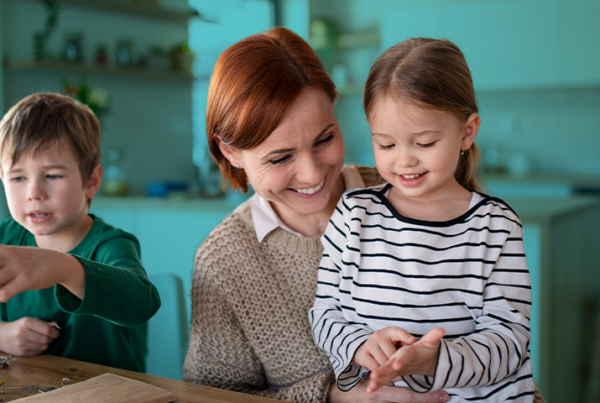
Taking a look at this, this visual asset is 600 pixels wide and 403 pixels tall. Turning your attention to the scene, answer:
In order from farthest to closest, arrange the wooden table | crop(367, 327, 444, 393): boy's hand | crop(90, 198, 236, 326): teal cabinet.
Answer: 1. crop(90, 198, 236, 326): teal cabinet
2. the wooden table
3. crop(367, 327, 444, 393): boy's hand

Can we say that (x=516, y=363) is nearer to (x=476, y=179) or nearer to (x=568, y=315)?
(x=476, y=179)

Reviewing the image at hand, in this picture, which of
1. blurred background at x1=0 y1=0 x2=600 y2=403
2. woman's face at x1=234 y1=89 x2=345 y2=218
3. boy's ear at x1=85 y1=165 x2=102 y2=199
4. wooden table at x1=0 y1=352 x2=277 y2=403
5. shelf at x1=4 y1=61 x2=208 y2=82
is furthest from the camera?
shelf at x1=4 y1=61 x2=208 y2=82

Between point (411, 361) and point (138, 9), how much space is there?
432cm

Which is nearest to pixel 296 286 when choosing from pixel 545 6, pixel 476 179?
pixel 476 179

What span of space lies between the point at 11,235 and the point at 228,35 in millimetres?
4568

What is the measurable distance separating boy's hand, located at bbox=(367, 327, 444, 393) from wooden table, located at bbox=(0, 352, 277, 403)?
7.7 inches

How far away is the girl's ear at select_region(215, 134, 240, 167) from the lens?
1271mm

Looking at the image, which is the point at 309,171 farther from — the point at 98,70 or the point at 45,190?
the point at 98,70

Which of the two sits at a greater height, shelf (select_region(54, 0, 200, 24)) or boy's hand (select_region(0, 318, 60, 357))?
shelf (select_region(54, 0, 200, 24))

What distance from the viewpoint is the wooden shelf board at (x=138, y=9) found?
4.24 meters

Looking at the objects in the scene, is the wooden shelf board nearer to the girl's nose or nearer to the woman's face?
the woman's face

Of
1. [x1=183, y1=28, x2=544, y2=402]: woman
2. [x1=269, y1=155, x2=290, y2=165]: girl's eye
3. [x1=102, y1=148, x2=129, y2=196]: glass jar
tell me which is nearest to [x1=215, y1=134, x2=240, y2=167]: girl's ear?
[x1=183, y1=28, x2=544, y2=402]: woman

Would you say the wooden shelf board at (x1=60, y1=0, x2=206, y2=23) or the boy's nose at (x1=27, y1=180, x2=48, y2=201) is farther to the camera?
the wooden shelf board at (x1=60, y1=0, x2=206, y2=23)

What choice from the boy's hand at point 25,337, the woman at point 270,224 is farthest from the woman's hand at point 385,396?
the boy's hand at point 25,337
